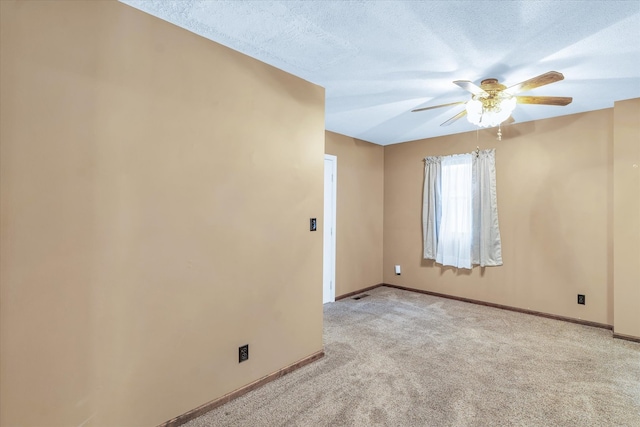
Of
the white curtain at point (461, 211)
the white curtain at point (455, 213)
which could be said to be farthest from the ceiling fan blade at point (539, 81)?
the white curtain at point (455, 213)

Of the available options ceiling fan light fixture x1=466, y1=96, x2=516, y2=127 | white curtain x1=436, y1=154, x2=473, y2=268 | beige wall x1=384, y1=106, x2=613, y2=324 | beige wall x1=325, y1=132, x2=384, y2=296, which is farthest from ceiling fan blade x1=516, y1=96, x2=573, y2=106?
beige wall x1=325, y1=132, x2=384, y2=296

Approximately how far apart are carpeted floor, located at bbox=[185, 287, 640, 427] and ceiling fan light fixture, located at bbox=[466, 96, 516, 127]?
6.84 ft

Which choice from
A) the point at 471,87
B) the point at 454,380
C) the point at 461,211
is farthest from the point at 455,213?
the point at 454,380

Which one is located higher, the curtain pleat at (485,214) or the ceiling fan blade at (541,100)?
the ceiling fan blade at (541,100)

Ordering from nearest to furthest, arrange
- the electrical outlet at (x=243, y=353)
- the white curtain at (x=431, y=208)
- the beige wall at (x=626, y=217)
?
the electrical outlet at (x=243, y=353) < the beige wall at (x=626, y=217) < the white curtain at (x=431, y=208)

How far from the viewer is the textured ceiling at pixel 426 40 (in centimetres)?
172

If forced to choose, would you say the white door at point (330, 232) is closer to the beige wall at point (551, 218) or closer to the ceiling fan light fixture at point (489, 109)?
the beige wall at point (551, 218)

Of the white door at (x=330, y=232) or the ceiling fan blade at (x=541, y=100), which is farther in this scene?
the white door at (x=330, y=232)

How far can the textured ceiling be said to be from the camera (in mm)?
1722

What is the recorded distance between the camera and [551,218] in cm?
383

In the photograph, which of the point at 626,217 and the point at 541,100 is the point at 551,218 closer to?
the point at 626,217

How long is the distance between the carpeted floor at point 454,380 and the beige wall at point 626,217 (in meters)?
0.32

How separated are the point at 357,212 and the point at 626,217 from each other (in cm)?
310

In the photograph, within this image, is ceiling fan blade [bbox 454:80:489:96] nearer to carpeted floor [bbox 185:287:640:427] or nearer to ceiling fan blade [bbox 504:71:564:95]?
ceiling fan blade [bbox 504:71:564:95]
